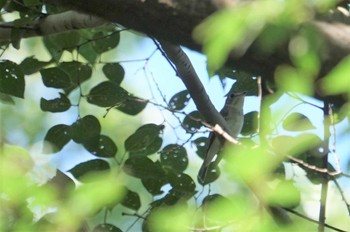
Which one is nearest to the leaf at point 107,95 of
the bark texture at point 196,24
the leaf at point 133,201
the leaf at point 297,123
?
the leaf at point 133,201

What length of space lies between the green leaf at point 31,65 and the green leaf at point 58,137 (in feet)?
0.89

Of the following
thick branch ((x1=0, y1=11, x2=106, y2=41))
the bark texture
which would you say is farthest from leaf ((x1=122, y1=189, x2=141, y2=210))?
the bark texture

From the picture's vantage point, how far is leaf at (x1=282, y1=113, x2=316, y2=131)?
200 centimetres

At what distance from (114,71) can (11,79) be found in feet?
1.51

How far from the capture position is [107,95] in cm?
268

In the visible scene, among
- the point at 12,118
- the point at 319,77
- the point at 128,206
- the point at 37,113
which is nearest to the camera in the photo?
the point at 319,77

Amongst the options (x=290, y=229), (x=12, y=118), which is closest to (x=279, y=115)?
(x=290, y=229)

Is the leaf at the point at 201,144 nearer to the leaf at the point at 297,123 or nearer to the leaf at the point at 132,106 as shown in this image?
the leaf at the point at 132,106

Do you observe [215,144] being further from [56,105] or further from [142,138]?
[56,105]

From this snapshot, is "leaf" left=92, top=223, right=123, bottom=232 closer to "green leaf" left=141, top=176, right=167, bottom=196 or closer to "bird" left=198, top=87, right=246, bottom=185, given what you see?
"green leaf" left=141, top=176, right=167, bottom=196

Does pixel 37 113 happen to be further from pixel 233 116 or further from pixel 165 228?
pixel 165 228

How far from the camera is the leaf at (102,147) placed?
262cm

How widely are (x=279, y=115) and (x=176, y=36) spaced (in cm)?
24

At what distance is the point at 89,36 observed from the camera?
322 cm
